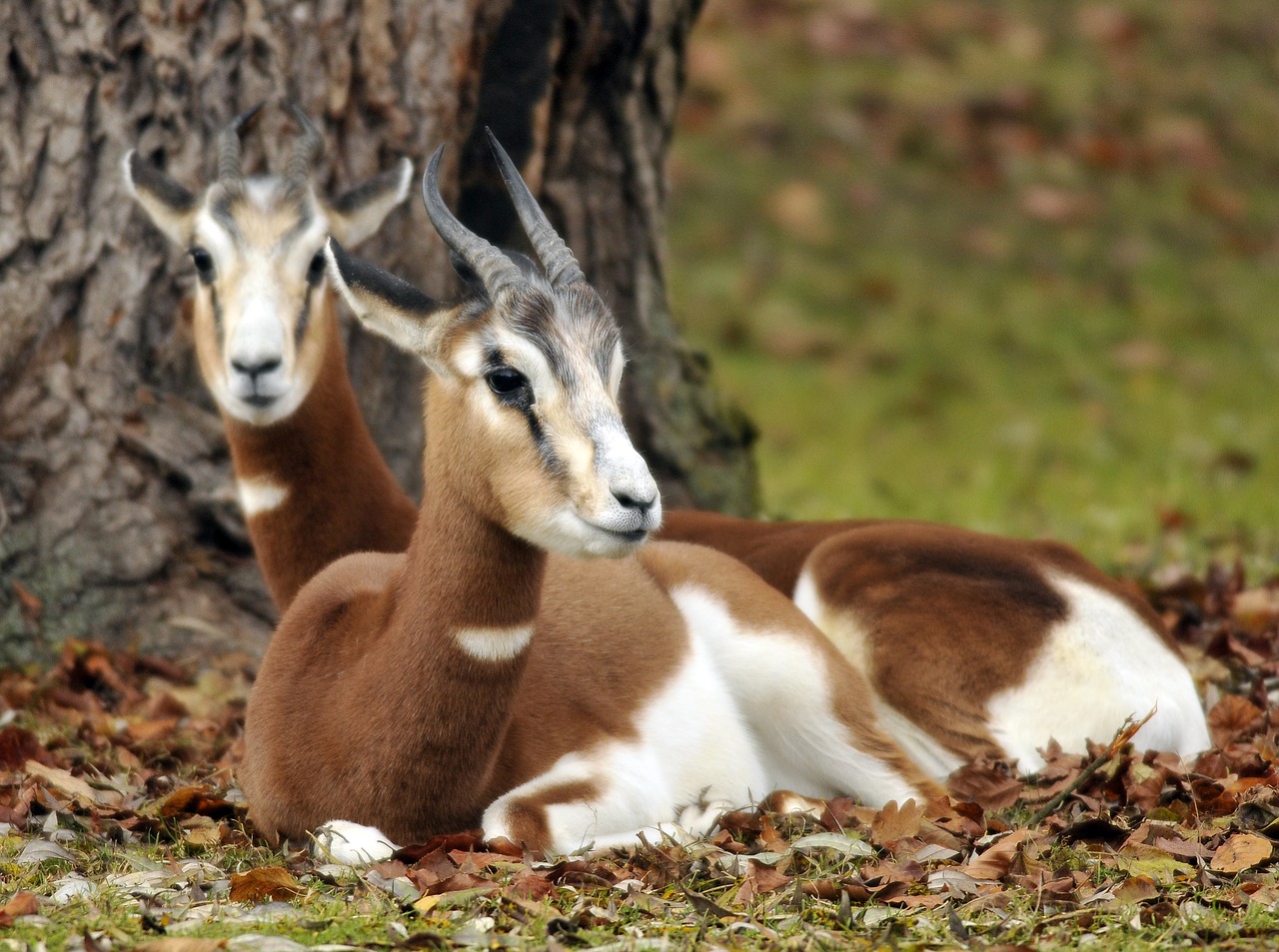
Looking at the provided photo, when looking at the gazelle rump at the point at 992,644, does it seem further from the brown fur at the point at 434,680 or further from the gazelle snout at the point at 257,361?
the gazelle snout at the point at 257,361

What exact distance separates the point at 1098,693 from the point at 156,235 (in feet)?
12.3

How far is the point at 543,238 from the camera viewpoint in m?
4.27

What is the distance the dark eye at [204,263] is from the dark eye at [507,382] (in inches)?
79.5

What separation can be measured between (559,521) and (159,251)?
118 inches

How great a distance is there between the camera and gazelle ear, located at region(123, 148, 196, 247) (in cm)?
574

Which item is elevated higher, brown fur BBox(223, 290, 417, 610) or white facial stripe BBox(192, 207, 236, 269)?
white facial stripe BBox(192, 207, 236, 269)

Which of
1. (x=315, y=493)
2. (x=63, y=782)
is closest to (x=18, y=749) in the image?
(x=63, y=782)

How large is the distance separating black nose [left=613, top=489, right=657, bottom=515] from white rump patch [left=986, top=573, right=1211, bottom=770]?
1842 mm

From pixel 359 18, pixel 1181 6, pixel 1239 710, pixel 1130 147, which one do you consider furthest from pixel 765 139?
pixel 1239 710

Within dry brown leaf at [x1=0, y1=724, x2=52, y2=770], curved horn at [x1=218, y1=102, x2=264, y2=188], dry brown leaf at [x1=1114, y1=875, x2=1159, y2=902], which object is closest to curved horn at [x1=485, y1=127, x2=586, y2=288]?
curved horn at [x1=218, y1=102, x2=264, y2=188]

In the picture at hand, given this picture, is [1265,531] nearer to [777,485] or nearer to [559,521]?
[777,485]

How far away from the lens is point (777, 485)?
9695 millimetres

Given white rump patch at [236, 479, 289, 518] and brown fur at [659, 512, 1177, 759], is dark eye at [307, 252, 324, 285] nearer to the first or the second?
white rump patch at [236, 479, 289, 518]

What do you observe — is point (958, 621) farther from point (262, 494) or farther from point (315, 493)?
point (262, 494)
